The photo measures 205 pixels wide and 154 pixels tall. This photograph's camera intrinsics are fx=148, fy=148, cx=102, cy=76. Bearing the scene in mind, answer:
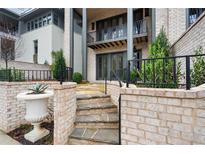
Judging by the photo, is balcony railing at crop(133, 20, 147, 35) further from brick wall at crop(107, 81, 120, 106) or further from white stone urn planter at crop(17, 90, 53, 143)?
white stone urn planter at crop(17, 90, 53, 143)

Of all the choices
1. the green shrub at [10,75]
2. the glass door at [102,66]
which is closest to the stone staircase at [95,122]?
the green shrub at [10,75]

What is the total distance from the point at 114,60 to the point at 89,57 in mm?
1993

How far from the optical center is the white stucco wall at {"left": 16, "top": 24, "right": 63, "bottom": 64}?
35.2 feet

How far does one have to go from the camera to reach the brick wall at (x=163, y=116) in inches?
73.8

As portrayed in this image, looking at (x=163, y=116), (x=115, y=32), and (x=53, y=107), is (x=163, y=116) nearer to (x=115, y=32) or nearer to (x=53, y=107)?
(x=53, y=107)

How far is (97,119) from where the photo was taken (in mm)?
3406

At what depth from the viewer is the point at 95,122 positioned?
3338 millimetres

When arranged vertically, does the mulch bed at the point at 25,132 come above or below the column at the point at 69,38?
below

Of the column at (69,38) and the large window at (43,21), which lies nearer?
the column at (69,38)

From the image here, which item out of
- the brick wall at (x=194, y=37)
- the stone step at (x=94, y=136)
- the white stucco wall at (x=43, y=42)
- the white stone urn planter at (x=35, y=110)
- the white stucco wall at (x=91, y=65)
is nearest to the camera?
the stone step at (x=94, y=136)

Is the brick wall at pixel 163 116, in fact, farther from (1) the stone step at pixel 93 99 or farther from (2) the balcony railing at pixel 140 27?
(2) the balcony railing at pixel 140 27
